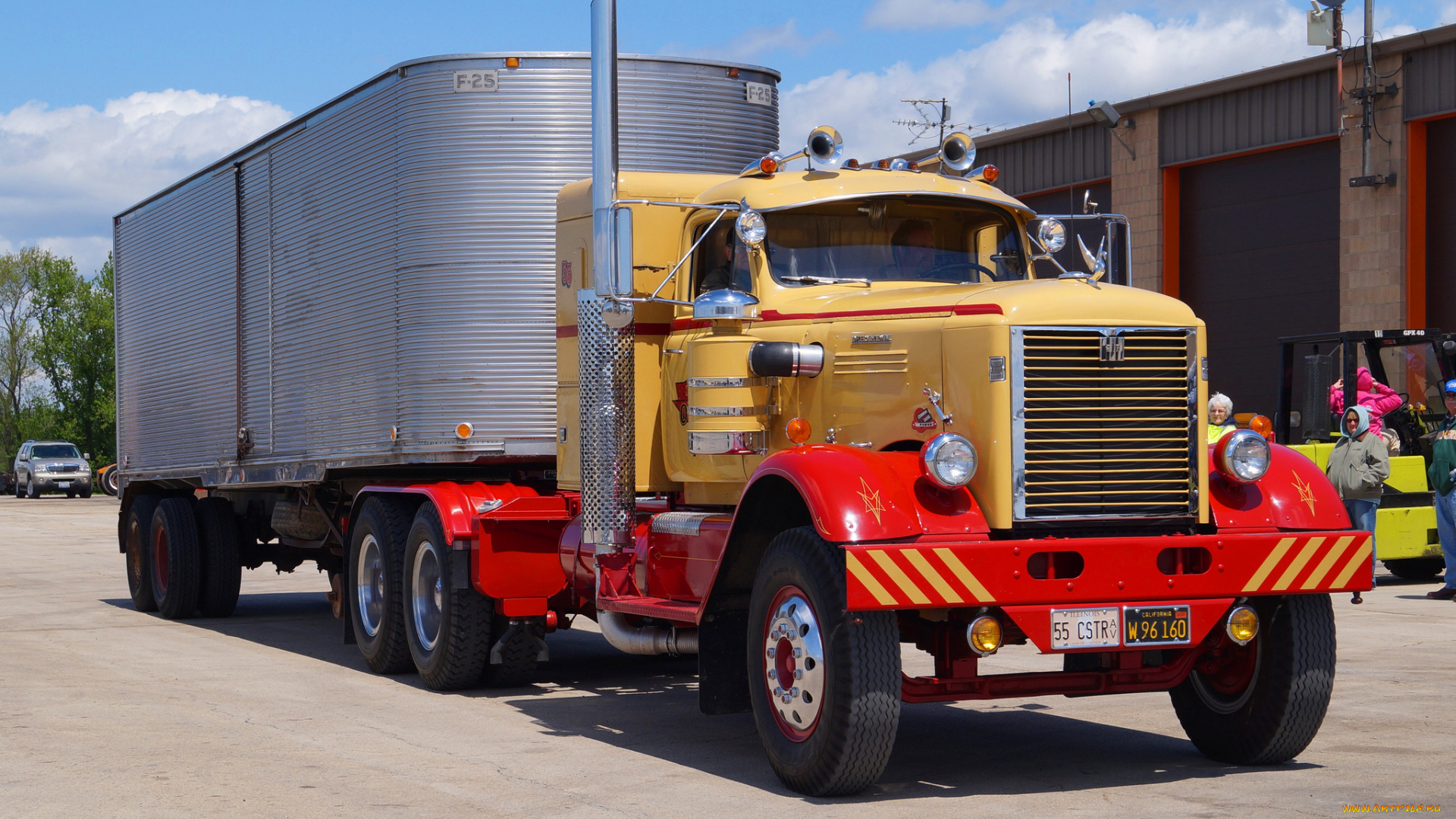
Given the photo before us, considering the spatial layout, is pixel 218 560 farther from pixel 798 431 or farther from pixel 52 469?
pixel 52 469

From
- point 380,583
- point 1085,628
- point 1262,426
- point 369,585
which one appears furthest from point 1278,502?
point 369,585

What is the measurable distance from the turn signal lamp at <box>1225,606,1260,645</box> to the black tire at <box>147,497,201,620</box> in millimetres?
11378

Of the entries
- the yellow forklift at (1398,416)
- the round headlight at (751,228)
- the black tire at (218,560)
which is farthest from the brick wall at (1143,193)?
the round headlight at (751,228)

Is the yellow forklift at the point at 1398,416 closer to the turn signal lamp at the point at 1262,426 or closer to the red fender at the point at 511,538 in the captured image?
the turn signal lamp at the point at 1262,426

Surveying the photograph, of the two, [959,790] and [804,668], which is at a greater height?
[804,668]

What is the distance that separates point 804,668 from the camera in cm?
703

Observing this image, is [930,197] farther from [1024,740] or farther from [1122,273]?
[1024,740]

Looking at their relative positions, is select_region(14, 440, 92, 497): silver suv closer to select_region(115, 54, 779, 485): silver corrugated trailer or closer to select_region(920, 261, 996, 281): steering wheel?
select_region(115, 54, 779, 485): silver corrugated trailer

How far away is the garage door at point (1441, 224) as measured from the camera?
23.6 m

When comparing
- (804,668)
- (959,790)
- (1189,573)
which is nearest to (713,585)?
(804,668)

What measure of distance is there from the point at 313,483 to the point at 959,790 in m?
7.38

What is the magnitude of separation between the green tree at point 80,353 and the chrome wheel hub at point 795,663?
7667cm

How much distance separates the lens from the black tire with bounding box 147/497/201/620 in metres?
15.8

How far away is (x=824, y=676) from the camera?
271 inches
